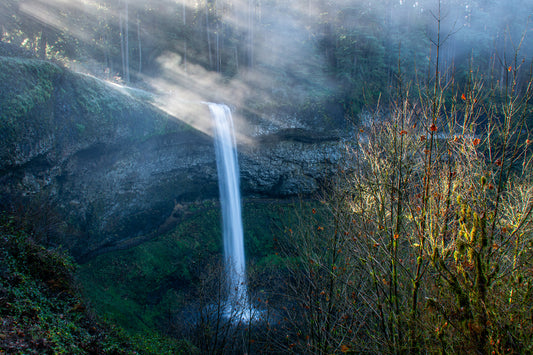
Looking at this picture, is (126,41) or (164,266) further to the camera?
(126,41)

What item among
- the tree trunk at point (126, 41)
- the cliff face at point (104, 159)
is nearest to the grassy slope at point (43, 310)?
the cliff face at point (104, 159)

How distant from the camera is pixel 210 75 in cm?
2752

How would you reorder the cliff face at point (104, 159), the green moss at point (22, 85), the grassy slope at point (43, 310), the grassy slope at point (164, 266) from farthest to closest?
the grassy slope at point (164, 266), the cliff face at point (104, 159), the green moss at point (22, 85), the grassy slope at point (43, 310)

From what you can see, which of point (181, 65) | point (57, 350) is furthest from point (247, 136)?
point (57, 350)

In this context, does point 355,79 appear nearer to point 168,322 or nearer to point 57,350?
point 168,322

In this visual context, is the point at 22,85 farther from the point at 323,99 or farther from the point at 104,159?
the point at 323,99

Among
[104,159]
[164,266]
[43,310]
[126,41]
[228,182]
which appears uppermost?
[126,41]

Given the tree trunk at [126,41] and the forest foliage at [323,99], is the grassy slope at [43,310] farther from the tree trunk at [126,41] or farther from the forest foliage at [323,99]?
the tree trunk at [126,41]

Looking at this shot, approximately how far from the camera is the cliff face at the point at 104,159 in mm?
10523

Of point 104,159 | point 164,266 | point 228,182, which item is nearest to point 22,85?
point 104,159

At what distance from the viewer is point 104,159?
14773mm

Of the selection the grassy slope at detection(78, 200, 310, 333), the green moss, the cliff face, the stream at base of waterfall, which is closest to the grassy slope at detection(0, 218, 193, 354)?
the cliff face

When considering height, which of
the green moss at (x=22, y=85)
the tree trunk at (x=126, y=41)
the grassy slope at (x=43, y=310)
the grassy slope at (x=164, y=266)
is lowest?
the grassy slope at (x=43, y=310)

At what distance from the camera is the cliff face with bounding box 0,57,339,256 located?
34.5 ft
